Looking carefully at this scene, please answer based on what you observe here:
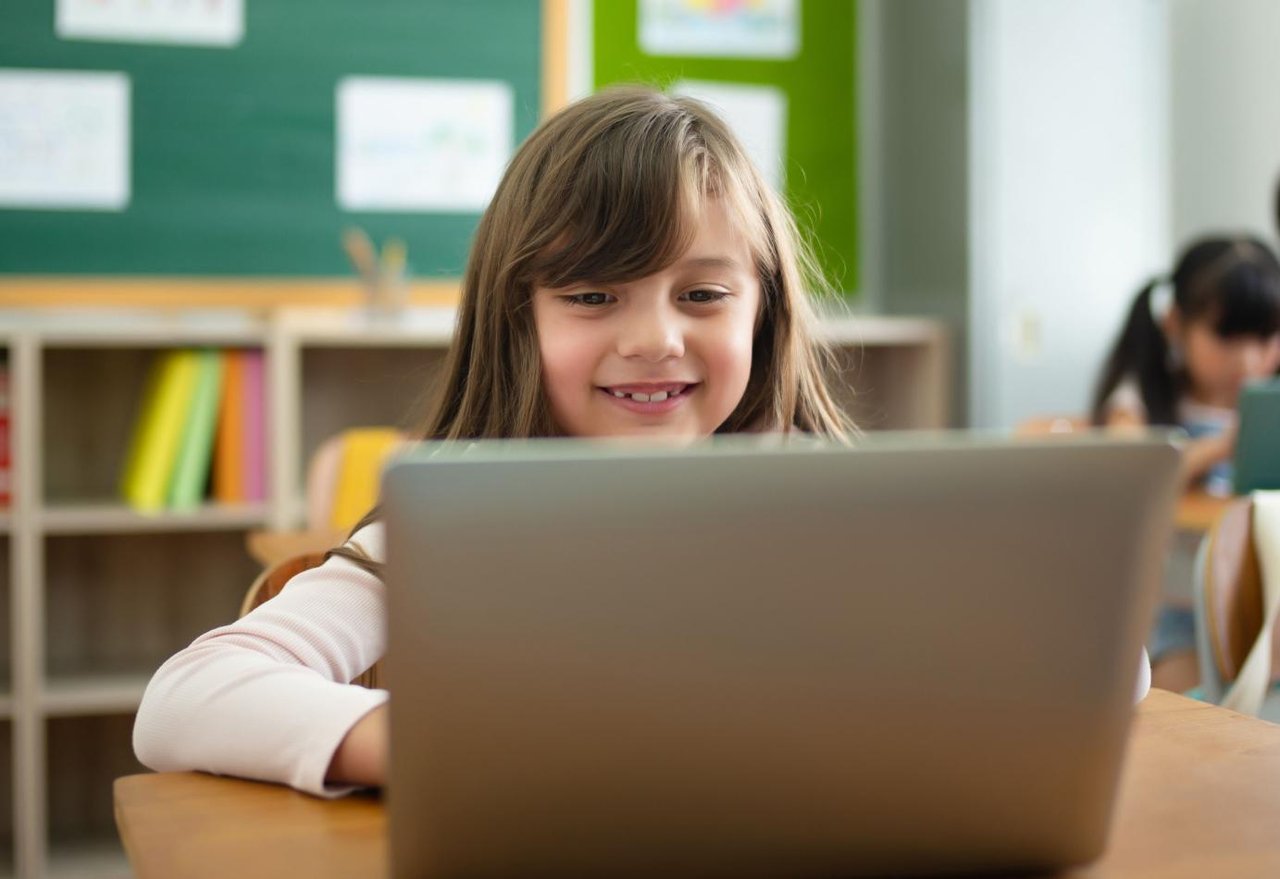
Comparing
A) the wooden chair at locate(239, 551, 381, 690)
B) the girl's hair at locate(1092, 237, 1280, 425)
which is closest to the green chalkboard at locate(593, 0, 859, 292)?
the girl's hair at locate(1092, 237, 1280, 425)

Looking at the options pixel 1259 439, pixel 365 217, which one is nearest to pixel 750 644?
pixel 1259 439

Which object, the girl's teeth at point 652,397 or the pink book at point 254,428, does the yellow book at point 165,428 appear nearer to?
the pink book at point 254,428

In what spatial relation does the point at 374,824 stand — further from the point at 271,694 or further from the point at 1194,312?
the point at 1194,312

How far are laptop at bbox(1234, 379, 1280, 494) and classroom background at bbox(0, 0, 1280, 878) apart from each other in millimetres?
944

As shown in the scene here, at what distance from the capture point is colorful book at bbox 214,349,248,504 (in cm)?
276

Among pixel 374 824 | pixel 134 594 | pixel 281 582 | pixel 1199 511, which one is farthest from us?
pixel 134 594

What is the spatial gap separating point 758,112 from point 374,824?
111 inches

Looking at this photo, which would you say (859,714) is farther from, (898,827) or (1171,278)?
(1171,278)

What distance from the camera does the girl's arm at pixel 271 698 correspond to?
70cm

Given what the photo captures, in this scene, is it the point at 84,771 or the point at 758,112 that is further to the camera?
the point at 758,112

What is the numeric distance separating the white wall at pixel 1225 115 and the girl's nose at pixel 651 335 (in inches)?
99.9

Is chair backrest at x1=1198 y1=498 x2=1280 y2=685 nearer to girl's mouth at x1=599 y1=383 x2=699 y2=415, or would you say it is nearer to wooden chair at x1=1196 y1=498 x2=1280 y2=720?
wooden chair at x1=1196 y1=498 x2=1280 y2=720

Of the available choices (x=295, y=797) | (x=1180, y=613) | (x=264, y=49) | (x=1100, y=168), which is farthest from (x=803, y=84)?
(x=295, y=797)

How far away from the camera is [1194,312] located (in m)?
2.85
